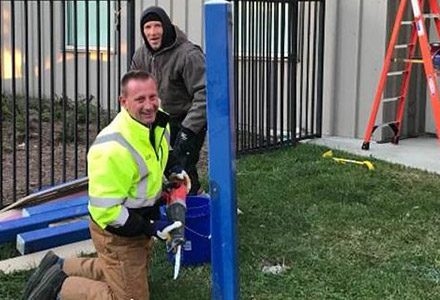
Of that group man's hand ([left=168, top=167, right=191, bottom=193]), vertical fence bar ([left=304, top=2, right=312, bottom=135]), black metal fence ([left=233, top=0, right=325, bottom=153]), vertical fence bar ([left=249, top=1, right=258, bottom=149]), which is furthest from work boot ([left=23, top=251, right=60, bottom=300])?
vertical fence bar ([left=304, top=2, right=312, bottom=135])

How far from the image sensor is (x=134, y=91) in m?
3.92

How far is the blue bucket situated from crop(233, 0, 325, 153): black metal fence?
128 inches

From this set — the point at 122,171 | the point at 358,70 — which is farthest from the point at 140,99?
the point at 358,70

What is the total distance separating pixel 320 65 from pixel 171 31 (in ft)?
13.4

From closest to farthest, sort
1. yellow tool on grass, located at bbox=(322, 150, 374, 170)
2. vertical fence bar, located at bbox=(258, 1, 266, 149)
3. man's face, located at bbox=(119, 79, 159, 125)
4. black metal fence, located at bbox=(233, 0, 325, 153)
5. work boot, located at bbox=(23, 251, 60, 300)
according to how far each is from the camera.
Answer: man's face, located at bbox=(119, 79, 159, 125) → work boot, located at bbox=(23, 251, 60, 300) → yellow tool on grass, located at bbox=(322, 150, 374, 170) → black metal fence, located at bbox=(233, 0, 325, 153) → vertical fence bar, located at bbox=(258, 1, 266, 149)

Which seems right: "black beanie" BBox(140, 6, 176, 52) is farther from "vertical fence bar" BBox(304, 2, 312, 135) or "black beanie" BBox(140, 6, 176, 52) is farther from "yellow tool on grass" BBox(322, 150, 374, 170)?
"vertical fence bar" BBox(304, 2, 312, 135)

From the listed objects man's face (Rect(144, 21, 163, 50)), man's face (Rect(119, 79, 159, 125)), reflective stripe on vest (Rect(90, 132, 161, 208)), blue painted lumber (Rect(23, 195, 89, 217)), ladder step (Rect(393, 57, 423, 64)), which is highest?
man's face (Rect(144, 21, 163, 50))

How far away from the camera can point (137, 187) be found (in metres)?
3.94

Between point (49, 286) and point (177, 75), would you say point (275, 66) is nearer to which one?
point (177, 75)

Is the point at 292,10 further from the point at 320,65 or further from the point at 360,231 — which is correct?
the point at 360,231

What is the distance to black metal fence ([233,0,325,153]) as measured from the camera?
8.16m

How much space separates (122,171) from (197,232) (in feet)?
3.57

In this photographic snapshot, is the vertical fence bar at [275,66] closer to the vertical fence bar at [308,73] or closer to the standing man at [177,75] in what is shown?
the vertical fence bar at [308,73]

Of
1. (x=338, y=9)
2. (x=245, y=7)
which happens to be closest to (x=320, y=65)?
(x=338, y=9)
